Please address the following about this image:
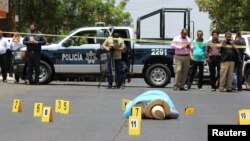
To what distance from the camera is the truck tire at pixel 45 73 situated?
66.8ft

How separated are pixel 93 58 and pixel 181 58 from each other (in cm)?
302

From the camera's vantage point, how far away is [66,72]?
67.6 feet

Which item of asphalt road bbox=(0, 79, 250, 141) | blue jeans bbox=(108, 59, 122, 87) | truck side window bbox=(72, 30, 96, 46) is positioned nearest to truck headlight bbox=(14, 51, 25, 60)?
truck side window bbox=(72, 30, 96, 46)

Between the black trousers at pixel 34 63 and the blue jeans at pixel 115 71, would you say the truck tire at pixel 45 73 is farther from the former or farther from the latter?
the blue jeans at pixel 115 71

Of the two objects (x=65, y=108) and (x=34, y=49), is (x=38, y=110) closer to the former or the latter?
(x=65, y=108)

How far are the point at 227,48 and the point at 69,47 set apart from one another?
5.18 meters

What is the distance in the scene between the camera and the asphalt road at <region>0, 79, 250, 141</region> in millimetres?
9117

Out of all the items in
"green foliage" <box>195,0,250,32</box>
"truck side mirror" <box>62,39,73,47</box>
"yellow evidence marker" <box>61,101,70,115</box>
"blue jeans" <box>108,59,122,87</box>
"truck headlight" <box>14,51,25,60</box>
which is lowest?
"yellow evidence marker" <box>61,101,70,115</box>

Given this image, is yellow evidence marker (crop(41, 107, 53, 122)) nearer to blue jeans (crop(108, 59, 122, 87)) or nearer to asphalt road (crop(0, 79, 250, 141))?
asphalt road (crop(0, 79, 250, 141))

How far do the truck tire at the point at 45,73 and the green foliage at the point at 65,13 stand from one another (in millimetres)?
22654

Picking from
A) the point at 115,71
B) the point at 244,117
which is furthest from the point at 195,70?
the point at 244,117

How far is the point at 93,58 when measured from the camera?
2023 centimetres

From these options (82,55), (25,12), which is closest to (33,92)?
(82,55)

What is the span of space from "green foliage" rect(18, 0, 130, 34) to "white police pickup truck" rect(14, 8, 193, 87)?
22520 millimetres
